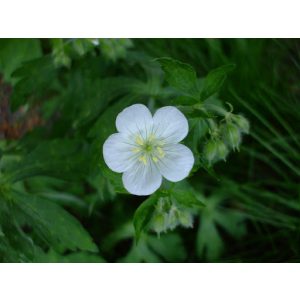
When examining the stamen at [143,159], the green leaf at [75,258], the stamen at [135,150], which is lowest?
the green leaf at [75,258]

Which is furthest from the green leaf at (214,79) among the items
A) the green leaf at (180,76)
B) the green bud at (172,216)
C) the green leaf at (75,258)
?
the green leaf at (75,258)

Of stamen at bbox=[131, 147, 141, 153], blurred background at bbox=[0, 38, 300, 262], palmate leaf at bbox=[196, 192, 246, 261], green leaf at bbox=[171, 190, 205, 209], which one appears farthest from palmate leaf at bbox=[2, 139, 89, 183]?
palmate leaf at bbox=[196, 192, 246, 261]

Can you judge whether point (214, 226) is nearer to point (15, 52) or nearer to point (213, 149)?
point (213, 149)

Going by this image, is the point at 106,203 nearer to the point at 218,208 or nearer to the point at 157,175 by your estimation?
the point at 218,208

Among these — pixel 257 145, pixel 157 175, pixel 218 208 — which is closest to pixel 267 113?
pixel 257 145

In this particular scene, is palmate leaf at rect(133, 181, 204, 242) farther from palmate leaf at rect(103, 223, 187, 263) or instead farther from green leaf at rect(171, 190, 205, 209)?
palmate leaf at rect(103, 223, 187, 263)

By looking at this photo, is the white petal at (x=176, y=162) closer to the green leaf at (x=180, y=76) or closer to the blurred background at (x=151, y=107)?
the green leaf at (x=180, y=76)

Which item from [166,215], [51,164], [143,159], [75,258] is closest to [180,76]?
[143,159]

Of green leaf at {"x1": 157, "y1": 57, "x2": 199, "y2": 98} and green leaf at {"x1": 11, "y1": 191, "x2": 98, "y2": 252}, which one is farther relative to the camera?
green leaf at {"x1": 11, "y1": 191, "x2": 98, "y2": 252}
